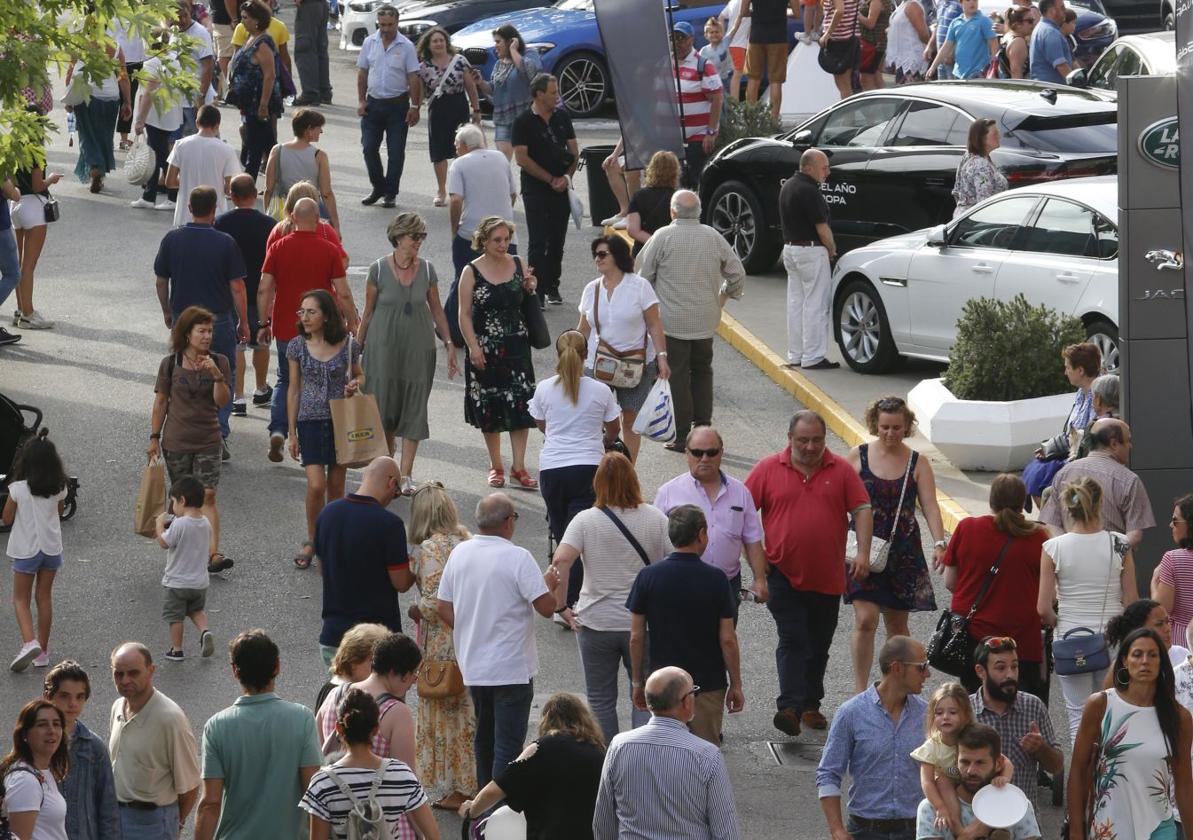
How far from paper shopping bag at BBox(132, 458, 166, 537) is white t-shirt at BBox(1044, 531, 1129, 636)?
528 centimetres

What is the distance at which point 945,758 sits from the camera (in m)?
7.18

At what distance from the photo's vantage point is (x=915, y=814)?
768 centimetres

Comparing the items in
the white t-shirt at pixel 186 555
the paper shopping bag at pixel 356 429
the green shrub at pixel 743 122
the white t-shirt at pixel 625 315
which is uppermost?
the green shrub at pixel 743 122

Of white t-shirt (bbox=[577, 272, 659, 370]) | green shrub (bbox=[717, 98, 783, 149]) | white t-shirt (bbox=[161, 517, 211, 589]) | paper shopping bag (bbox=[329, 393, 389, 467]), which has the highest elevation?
green shrub (bbox=[717, 98, 783, 149])

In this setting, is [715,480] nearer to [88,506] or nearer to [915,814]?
[915,814]

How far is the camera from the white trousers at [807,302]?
15.8 metres

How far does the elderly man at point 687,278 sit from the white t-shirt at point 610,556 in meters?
4.65

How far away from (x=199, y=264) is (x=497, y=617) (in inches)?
221

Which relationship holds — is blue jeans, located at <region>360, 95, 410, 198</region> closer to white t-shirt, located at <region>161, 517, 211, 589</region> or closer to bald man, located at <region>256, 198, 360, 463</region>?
bald man, located at <region>256, 198, 360, 463</region>

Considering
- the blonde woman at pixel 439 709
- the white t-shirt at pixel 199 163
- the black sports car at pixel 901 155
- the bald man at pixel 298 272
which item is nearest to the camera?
the blonde woman at pixel 439 709

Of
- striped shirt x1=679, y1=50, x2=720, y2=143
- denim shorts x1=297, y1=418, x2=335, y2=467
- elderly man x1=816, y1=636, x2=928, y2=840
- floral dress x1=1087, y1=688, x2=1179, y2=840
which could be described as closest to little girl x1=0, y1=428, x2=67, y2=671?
denim shorts x1=297, y1=418, x2=335, y2=467

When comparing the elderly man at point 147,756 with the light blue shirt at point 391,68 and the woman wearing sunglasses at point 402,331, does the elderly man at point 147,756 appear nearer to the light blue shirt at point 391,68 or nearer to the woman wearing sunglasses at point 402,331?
the woman wearing sunglasses at point 402,331

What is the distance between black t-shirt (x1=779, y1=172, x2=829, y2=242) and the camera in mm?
15500

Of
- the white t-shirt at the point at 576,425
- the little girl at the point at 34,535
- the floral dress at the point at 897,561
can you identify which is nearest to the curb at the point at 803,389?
the floral dress at the point at 897,561
